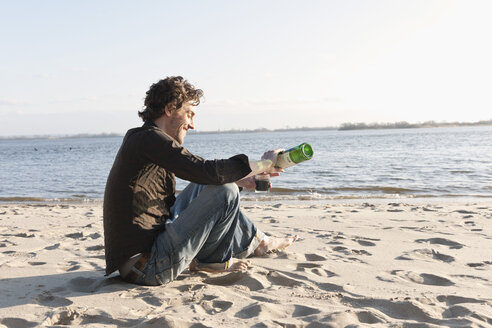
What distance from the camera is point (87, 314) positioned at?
261 centimetres

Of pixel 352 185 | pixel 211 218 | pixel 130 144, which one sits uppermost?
pixel 130 144

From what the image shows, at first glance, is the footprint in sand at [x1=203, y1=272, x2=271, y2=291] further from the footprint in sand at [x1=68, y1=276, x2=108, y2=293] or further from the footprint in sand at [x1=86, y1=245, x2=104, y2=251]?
the footprint in sand at [x1=86, y1=245, x2=104, y2=251]

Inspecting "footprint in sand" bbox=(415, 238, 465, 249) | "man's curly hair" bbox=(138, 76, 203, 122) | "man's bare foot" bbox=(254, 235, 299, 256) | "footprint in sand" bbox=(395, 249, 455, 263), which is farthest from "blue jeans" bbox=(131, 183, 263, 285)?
"footprint in sand" bbox=(415, 238, 465, 249)

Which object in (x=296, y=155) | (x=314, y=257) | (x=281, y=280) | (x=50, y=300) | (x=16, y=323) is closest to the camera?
(x=16, y=323)

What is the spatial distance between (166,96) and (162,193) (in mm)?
702

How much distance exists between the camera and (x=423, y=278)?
3.31m

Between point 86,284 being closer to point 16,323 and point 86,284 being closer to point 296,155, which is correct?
point 16,323

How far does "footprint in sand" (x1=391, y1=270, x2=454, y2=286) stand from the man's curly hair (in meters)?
2.07

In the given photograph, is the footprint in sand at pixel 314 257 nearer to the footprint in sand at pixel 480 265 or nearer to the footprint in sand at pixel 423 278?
the footprint in sand at pixel 423 278

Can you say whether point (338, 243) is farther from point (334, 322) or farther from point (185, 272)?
point (334, 322)

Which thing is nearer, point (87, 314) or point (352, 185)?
point (87, 314)

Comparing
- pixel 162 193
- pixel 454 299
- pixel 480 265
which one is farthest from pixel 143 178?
pixel 480 265

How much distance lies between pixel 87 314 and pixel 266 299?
3.63 ft

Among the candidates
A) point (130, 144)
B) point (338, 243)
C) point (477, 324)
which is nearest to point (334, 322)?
point (477, 324)
